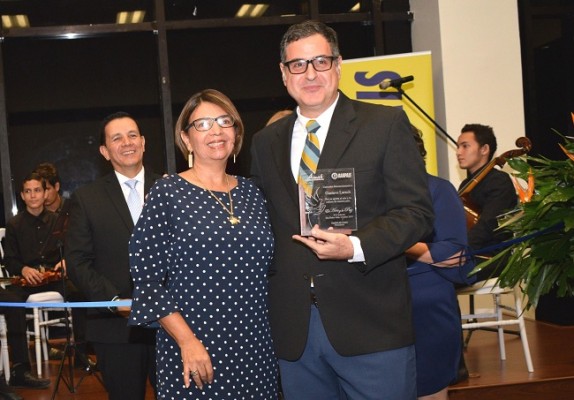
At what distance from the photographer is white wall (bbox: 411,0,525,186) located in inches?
300

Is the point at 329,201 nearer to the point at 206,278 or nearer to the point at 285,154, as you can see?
the point at 285,154

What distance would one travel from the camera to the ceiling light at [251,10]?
8.27 m

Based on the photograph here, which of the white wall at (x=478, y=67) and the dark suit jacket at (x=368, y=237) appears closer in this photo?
the dark suit jacket at (x=368, y=237)

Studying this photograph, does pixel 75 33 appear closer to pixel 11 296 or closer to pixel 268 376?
pixel 11 296

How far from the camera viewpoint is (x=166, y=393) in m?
2.82

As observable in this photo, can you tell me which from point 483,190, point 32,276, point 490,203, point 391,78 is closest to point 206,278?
point 490,203

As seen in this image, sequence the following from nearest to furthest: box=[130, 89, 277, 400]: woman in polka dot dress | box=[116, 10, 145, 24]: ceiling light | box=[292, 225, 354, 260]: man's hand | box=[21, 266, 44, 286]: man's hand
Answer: box=[292, 225, 354, 260]: man's hand → box=[130, 89, 277, 400]: woman in polka dot dress → box=[21, 266, 44, 286]: man's hand → box=[116, 10, 145, 24]: ceiling light

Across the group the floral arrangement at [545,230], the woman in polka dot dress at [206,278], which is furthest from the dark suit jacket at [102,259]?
the floral arrangement at [545,230]

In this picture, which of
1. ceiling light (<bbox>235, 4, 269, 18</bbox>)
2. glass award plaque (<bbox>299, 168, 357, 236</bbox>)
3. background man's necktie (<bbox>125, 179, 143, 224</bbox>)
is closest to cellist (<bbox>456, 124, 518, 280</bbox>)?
background man's necktie (<bbox>125, 179, 143, 224</bbox>)

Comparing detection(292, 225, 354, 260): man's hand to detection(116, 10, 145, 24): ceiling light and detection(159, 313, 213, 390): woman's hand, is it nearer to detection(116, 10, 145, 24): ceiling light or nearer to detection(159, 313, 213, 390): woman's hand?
detection(159, 313, 213, 390): woman's hand

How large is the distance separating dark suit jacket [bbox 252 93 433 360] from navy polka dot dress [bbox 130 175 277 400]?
0.59 ft

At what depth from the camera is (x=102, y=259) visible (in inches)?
149

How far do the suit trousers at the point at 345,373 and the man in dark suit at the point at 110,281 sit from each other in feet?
4.21

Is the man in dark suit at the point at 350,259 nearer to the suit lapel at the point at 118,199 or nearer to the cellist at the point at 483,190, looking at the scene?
the suit lapel at the point at 118,199
